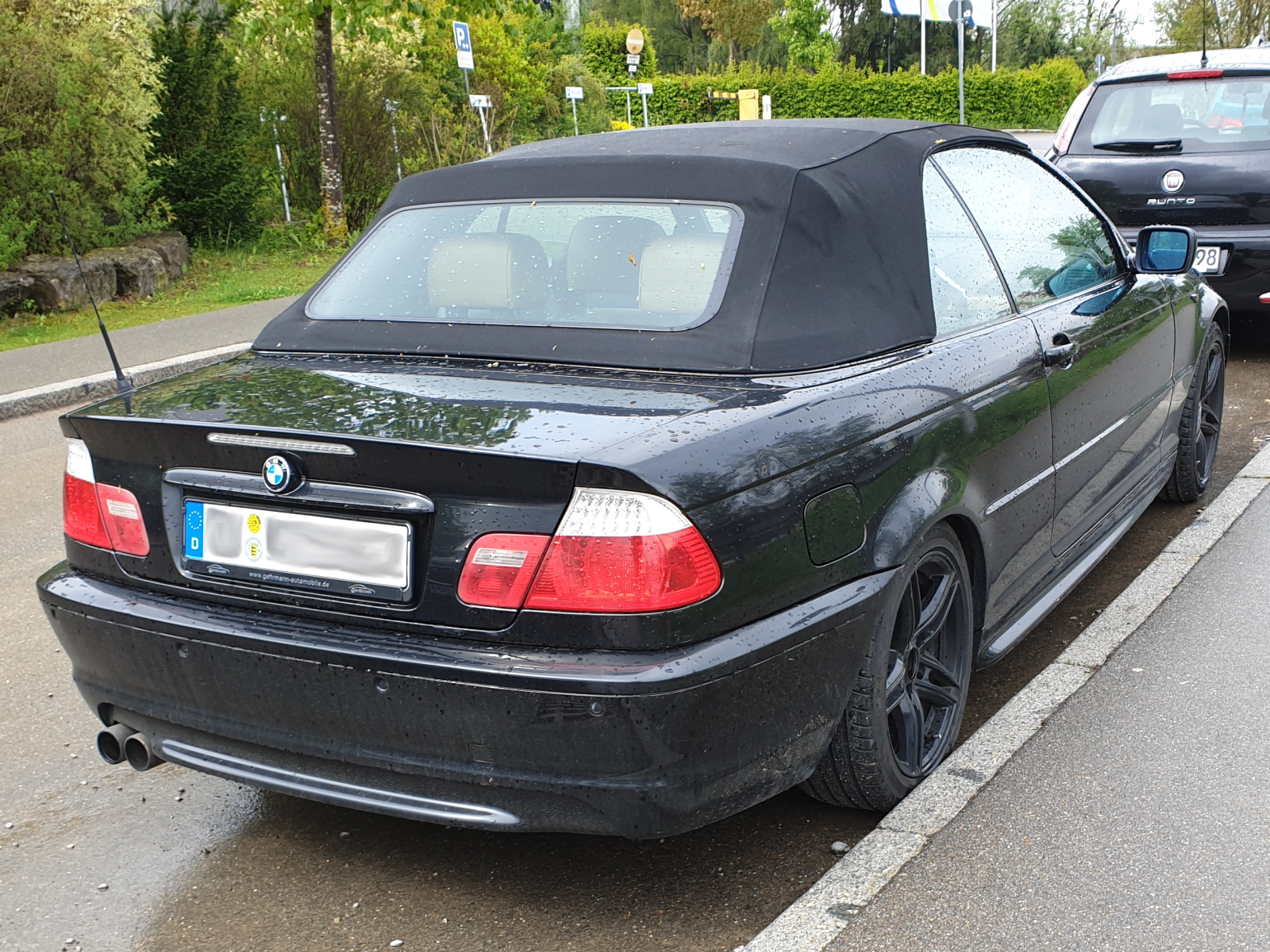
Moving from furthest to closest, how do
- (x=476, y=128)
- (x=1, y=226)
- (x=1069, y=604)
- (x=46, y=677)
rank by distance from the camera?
(x=476, y=128), (x=1, y=226), (x=1069, y=604), (x=46, y=677)

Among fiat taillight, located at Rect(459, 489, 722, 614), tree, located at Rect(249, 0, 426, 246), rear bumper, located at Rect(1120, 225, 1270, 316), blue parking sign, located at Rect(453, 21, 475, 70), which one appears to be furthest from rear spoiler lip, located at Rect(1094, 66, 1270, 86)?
blue parking sign, located at Rect(453, 21, 475, 70)

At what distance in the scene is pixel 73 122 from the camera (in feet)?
42.9

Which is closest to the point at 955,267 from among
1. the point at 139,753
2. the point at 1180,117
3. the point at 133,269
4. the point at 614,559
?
the point at 614,559

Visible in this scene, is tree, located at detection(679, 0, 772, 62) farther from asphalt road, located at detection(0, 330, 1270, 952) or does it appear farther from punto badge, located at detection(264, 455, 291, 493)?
punto badge, located at detection(264, 455, 291, 493)

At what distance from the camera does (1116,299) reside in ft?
13.6

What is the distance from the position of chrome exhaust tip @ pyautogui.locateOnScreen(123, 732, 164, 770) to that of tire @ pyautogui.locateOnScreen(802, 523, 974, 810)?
1.43m

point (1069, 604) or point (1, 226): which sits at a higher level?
point (1, 226)

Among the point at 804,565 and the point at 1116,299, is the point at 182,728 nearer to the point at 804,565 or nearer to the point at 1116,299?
the point at 804,565

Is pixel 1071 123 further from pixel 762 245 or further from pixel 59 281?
pixel 59 281

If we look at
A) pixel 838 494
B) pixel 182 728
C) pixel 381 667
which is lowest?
pixel 182 728

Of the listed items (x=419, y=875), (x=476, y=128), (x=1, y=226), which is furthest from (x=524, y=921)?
(x=476, y=128)

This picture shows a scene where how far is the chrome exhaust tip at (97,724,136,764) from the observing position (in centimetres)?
286

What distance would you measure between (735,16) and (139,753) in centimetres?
7223

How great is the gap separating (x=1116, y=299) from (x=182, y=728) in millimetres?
3036
